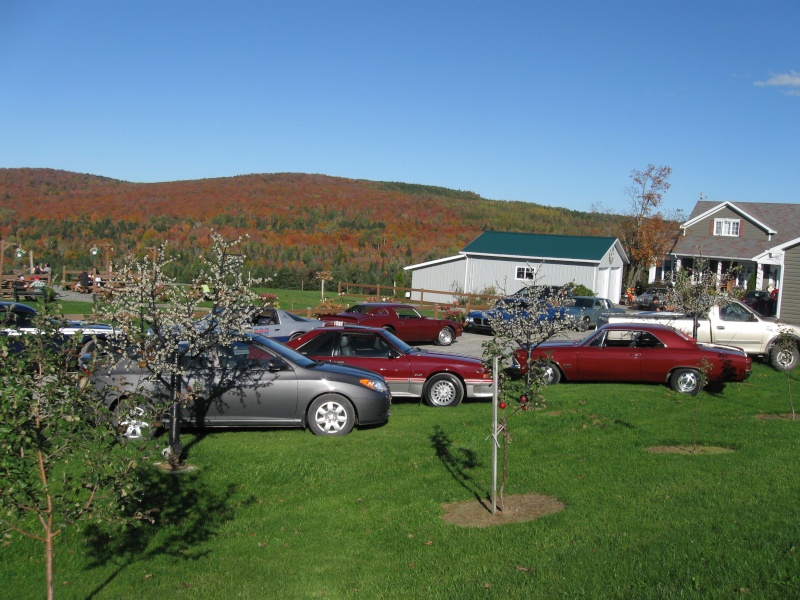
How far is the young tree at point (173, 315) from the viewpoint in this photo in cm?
870

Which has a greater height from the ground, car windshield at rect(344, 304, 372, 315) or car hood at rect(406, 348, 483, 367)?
car windshield at rect(344, 304, 372, 315)

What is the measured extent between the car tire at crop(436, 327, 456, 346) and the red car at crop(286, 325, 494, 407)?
11.2 metres

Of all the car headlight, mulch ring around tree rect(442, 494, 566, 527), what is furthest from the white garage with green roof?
mulch ring around tree rect(442, 494, 566, 527)

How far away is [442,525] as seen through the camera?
289 inches

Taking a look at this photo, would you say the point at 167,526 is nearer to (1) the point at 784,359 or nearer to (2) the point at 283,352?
(2) the point at 283,352

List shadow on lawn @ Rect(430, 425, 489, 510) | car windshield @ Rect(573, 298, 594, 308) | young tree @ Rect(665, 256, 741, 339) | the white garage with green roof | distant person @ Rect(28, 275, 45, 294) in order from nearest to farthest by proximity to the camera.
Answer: distant person @ Rect(28, 275, 45, 294)
shadow on lawn @ Rect(430, 425, 489, 510)
young tree @ Rect(665, 256, 741, 339)
car windshield @ Rect(573, 298, 594, 308)
the white garage with green roof

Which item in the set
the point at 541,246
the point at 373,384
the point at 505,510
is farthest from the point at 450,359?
the point at 541,246

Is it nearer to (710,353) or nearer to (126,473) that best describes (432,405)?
(710,353)

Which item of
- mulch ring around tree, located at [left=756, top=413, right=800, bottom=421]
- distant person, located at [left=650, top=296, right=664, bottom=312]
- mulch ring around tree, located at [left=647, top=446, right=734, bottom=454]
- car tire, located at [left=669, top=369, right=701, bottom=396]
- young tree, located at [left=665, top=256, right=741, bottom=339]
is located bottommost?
mulch ring around tree, located at [left=647, top=446, right=734, bottom=454]

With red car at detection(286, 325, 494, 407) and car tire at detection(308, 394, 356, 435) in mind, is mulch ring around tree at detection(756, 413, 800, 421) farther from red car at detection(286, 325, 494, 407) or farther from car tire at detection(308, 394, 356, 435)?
car tire at detection(308, 394, 356, 435)

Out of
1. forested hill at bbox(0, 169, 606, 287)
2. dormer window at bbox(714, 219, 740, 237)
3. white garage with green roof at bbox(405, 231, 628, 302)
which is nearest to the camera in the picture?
white garage with green roof at bbox(405, 231, 628, 302)

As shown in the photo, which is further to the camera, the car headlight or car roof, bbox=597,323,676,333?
car roof, bbox=597,323,676,333

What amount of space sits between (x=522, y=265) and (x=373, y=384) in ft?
107

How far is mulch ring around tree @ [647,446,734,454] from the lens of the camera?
9899 mm
